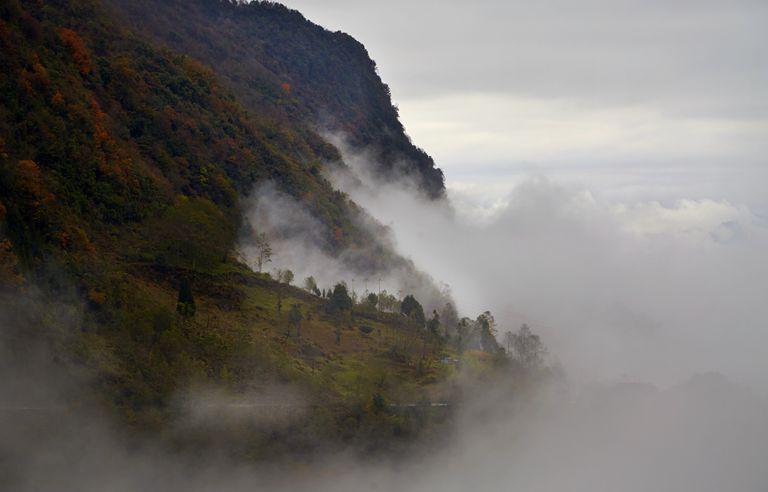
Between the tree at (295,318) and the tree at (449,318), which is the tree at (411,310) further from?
the tree at (295,318)

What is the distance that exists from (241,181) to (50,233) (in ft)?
147

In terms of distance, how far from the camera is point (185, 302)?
7462cm

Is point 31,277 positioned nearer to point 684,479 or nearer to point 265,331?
point 265,331

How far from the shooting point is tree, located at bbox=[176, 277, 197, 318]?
243 feet

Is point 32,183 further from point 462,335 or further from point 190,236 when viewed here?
point 462,335

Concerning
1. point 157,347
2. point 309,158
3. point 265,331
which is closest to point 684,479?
point 265,331

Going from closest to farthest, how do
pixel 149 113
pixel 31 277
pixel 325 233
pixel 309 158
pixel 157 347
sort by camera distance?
pixel 31 277
pixel 157 347
pixel 149 113
pixel 325 233
pixel 309 158

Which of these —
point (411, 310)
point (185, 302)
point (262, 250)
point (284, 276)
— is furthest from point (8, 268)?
point (411, 310)

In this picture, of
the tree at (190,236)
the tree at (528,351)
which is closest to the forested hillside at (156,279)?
the tree at (190,236)

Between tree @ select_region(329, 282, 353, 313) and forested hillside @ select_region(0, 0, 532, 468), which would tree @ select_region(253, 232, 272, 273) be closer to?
forested hillside @ select_region(0, 0, 532, 468)

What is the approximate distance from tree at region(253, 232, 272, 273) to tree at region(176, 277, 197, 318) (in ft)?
75.7

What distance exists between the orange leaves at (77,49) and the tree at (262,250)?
31757 mm

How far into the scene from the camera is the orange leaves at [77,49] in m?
91.1

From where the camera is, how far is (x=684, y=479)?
106 meters
